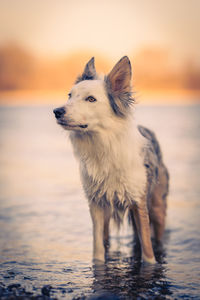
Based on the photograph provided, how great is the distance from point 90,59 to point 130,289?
2.60m

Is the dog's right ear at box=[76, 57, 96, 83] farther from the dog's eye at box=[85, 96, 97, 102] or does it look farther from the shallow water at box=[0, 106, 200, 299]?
the shallow water at box=[0, 106, 200, 299]

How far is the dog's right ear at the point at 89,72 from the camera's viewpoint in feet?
15.0

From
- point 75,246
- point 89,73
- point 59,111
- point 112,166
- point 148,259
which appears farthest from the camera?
point 75,246

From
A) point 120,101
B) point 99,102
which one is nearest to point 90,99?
point 99,102

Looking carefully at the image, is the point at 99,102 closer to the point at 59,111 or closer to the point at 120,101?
the point at 120,101

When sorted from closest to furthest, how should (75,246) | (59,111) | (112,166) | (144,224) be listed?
(59,111) → (112,166) → (144,224) → (75,246)

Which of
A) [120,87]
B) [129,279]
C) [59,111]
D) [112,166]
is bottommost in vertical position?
[129,279]

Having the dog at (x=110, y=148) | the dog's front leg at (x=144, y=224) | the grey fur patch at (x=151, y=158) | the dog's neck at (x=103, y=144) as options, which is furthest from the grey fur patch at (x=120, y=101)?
the dog's front leg at (x=144, y=224)

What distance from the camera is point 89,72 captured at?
4.60 meters

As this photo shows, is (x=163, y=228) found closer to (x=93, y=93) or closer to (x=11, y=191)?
(x=93, y=93)

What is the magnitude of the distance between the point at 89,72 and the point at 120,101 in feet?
2.02

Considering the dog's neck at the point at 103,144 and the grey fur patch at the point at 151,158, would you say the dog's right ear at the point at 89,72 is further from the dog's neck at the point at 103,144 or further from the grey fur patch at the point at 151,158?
the grey fur patch at the point at 151,158

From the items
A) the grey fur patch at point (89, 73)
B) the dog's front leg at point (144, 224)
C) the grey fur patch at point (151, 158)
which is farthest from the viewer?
the grey fur patch at point (151, 158)

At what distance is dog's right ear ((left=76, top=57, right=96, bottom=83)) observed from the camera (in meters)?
4.57
